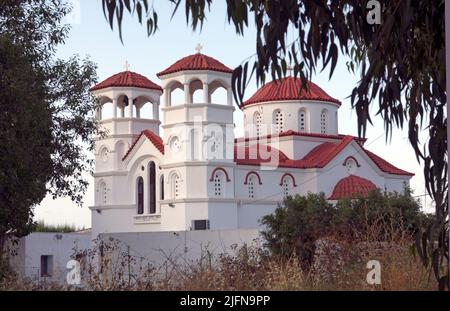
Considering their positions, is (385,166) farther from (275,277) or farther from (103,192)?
(275,277)

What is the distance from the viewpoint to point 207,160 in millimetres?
36812

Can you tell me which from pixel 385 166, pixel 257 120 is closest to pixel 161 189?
pixel 257 120

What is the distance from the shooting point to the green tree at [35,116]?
1379 centimetres

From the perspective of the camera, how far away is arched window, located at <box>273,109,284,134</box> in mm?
42875

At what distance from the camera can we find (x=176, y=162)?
1470 inches

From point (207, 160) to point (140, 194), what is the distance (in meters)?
3.53

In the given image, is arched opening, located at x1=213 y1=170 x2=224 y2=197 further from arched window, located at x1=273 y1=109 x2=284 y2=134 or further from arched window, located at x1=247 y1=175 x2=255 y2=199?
arched window, located at x1=273 y1=109 x2=284 y2=134

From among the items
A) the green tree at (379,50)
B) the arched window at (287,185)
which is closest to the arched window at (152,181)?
the arched window at (287,185)

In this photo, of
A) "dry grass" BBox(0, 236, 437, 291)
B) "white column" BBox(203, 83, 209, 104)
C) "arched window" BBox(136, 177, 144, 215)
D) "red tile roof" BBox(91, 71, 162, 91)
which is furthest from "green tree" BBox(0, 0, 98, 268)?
"arched window" BBox(136, 177, 144, 215)

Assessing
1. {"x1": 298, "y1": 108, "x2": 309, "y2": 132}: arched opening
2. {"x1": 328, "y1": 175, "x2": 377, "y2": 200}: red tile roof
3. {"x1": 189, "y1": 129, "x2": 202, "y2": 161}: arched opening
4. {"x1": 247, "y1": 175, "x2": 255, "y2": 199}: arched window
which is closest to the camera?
{"x1": 189, "y1": 129, "x2": 202, "y2": 161}: arched opening

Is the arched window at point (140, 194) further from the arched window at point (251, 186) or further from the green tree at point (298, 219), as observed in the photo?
the green tree at point (298, 219)

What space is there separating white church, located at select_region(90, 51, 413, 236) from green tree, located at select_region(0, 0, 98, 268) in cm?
1312
